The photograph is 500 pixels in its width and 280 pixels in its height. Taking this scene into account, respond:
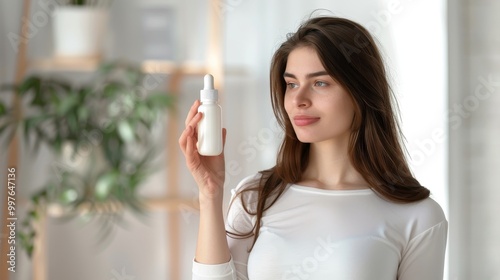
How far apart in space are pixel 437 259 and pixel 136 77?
56.3 inches

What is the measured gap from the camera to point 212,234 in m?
1.22

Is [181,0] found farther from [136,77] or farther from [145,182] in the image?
[145,182]

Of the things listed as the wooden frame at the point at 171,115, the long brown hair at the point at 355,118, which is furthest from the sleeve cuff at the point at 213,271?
the wooden frame at the point at 171,115

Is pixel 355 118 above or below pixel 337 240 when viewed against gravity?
above

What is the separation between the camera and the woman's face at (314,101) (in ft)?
4.00

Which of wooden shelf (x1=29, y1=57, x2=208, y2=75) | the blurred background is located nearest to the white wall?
the blurred background

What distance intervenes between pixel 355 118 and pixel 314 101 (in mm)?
108

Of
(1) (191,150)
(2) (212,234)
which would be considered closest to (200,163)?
(1) (191,150)

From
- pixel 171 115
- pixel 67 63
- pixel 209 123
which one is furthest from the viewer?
pixel 171 115

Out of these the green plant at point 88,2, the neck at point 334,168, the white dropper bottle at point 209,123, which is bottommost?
the neck at point 334,168

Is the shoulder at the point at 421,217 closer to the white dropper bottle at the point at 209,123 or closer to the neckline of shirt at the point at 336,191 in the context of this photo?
the neckline of shirt at the point at 336,191

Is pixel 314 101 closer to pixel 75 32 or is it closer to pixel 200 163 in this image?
pixel 200 163

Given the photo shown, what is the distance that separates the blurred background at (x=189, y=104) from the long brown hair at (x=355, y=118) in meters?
0.86

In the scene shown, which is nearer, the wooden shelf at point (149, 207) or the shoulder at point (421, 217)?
the shoulder at point (421, 217)
